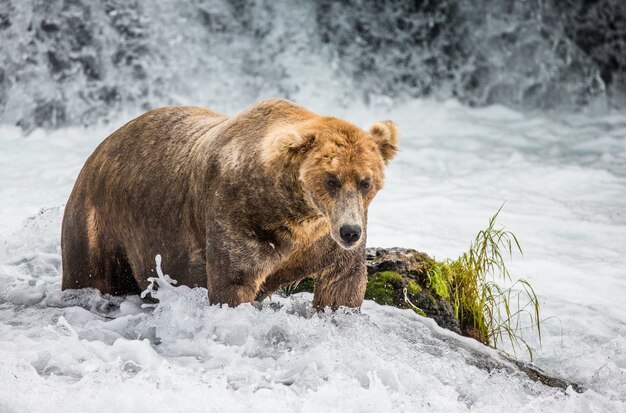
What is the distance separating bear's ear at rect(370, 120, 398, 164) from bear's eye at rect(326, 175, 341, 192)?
0.38 m

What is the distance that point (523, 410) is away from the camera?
13.8ft

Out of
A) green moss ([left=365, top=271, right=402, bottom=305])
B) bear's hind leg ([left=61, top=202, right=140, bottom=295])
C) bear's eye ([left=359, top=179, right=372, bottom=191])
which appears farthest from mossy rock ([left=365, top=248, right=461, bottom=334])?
bear's hind leg ([left=61, top=202, right=140, bottom=295])

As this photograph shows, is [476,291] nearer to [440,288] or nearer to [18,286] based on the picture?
[440,288]

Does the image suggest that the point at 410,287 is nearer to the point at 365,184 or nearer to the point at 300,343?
the point at 300,343

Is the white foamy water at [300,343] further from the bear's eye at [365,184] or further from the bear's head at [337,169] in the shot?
the bear's eye at [365,184]

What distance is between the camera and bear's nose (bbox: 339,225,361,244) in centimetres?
412

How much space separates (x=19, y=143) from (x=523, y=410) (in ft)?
31.2

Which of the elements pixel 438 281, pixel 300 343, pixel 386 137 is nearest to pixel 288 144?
pixel 386 137

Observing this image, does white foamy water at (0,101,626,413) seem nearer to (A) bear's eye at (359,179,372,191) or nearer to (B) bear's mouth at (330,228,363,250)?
(B) bear's mouth at (330,228,363,250)

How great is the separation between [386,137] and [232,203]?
80 centimetres

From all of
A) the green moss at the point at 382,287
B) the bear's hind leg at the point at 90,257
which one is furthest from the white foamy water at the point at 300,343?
the green moss at the point at 382,287

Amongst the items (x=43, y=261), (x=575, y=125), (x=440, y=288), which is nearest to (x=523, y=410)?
(x=440, y=288)

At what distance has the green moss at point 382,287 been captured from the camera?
18.1 ft

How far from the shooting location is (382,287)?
556 centimetres
